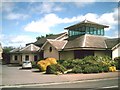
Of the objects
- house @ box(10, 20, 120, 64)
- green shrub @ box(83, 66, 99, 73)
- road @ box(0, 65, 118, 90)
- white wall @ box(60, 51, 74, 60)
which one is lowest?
road @ box(0, 65, 118, 90)

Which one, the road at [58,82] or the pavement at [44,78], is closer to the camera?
the road at [58,82]

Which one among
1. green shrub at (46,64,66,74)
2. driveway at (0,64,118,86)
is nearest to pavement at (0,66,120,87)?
driveway at (0,64,118,86)

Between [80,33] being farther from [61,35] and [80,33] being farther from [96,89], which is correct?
[96,89]

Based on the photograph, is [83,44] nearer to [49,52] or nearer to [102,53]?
[102,53]

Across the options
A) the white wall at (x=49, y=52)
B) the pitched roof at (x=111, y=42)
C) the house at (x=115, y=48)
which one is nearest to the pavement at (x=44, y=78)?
the house at (x=115, y=48)

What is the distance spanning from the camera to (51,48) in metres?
43.8

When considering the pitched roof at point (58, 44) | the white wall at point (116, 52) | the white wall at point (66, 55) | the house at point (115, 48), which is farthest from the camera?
the pitched roof at point (58, 44)

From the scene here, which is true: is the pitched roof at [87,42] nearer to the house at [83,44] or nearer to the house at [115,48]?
the house at [83,44]

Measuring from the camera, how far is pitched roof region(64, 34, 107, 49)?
125 feet

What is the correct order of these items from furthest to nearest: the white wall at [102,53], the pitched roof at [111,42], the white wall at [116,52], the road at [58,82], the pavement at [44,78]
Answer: the pitched roof at [111,42] → the white wall at [102,53] → the white wall at [116,52] → the pavement at [44,78] → the road at [58,82]

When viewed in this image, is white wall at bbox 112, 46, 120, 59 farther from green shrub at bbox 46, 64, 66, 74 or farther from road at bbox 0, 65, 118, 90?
road at bbox 0, 65, 118, 90

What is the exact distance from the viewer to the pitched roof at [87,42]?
3816 cm

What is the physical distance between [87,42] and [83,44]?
148 centimetres

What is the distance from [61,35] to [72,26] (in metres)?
11.7
